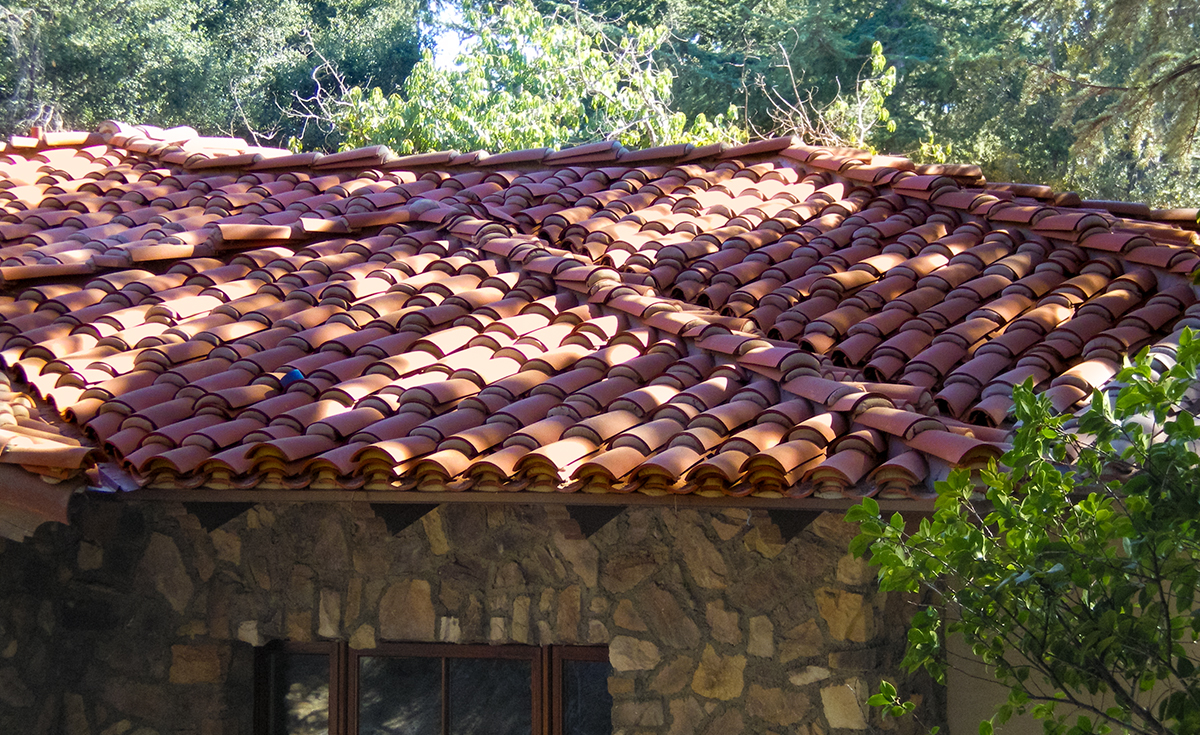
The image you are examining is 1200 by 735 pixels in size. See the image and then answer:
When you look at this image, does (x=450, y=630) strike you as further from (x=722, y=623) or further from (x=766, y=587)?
(x=766, y=587)

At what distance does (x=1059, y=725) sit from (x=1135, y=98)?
813 cm

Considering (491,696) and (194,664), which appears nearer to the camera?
(491,696)

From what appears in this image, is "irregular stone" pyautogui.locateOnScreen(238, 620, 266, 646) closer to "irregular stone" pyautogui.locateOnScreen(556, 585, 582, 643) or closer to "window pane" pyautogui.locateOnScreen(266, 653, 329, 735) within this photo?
"window pane" pyautogui.locateOnScreen(266, 653, 329, 735)

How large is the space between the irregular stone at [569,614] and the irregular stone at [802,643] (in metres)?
0.78

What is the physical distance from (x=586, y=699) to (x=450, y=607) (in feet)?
2.18

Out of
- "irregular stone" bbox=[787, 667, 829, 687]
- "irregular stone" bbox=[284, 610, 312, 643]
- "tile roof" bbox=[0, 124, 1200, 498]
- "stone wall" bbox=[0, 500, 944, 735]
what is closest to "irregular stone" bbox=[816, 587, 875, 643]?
"stone wall" bbox=[0, 500, 944, 735]

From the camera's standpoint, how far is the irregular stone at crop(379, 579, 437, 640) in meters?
4.10

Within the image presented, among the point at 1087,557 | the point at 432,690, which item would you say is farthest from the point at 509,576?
the point at 1087,557

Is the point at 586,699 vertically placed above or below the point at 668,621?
below

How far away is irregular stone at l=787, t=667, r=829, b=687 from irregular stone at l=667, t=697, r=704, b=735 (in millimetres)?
372

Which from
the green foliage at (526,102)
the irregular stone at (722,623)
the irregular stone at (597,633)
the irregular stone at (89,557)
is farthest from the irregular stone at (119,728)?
the green foliage at (526,102)

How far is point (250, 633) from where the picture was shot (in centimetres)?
430

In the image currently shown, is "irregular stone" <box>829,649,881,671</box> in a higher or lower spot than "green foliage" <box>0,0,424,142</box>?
lower

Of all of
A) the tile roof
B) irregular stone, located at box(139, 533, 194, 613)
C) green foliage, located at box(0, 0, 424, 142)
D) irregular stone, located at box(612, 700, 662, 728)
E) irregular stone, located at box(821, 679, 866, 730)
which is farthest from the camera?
green foliage, located at box(0, 0, 424, 142)
